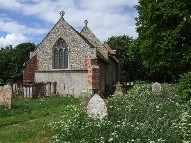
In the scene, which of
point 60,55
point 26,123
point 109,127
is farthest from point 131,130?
point 60,55

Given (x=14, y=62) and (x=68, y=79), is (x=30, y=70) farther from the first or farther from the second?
(x=14, y=62)

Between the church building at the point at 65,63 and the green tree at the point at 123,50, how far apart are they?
37.5 m

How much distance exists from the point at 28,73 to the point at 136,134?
25880 millimetres

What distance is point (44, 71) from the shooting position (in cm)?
3438

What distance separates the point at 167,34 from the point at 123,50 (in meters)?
47.7

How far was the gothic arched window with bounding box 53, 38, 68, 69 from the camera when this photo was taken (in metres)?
33.8

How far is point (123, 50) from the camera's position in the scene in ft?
258

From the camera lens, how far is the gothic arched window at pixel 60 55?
3384 cm

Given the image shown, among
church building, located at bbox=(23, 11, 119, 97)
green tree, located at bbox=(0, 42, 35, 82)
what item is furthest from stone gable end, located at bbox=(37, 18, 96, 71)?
green tree, located at bbox=(0, 42, 35, 82)

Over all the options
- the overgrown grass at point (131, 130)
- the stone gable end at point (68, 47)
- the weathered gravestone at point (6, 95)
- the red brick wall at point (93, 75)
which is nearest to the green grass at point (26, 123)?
the weathered gravestone at point (6, 95)

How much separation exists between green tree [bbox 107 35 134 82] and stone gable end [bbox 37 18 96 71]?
3876cm

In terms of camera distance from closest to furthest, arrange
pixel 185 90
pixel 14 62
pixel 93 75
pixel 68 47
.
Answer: pixel 185 90 < pixel 93 75 < pixel 68 47 < pixel 14 62

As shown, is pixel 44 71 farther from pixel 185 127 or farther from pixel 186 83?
pixel 185 127

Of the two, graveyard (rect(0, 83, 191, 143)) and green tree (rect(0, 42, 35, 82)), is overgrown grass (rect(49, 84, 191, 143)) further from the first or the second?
green tree (rect(0, 42, 35, 82))
